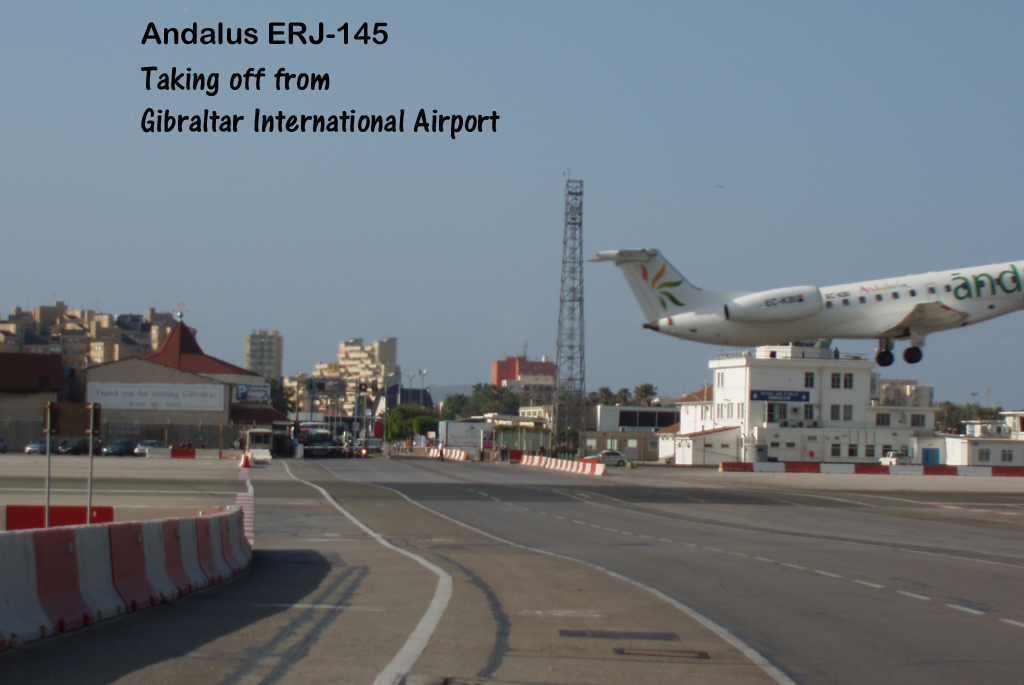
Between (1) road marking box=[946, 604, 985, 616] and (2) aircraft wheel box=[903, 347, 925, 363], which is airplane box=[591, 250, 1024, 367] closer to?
(2) aircraft wheel box=[903, 347, 925, 363]

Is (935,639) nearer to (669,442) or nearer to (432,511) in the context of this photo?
(432,511)

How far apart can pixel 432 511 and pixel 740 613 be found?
65.6 ft

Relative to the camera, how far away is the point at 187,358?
108m

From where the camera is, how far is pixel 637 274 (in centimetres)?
3453

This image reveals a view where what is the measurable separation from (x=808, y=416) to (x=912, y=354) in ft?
158

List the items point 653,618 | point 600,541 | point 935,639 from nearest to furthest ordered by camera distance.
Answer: point 935,639 → point 653,618 → point 600,541

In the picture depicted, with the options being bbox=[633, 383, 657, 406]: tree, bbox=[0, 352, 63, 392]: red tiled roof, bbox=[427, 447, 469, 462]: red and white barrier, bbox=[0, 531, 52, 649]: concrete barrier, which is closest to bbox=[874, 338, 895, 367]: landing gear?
bbox=[0, 531, 52, 649]: concrete barrier

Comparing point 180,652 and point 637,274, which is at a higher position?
point 637,274

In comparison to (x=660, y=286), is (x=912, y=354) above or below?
below

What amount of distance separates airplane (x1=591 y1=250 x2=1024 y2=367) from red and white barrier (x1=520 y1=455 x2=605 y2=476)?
94.5 feet

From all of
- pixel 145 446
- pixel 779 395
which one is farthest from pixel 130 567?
pixel 779 395

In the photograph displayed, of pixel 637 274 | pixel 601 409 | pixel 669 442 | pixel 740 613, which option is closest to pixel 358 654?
pixel 740 613

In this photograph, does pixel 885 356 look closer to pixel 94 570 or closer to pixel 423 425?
pixel 94 570

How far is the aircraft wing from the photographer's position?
3388 centimetres
